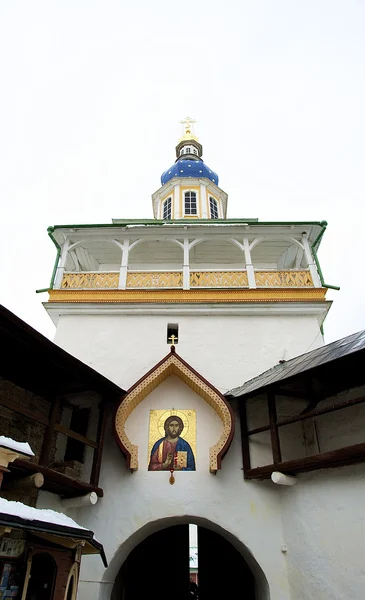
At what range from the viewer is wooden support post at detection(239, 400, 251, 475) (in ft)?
25.5

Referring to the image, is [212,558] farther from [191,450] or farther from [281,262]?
[281,262]

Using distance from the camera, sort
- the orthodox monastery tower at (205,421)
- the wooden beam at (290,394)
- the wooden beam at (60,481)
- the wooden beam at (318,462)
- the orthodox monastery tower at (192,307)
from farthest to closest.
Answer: the orthodox monastery tower at (192,307), the wooden beam at (290,394), the orthodox monastery tower at (205,421), the wooden beam at (318,462), the wooden beam at (60,481)

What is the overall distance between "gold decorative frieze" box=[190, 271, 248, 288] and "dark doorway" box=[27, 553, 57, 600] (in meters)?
6.94

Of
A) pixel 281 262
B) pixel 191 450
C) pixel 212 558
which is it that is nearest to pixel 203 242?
pixel 281 262

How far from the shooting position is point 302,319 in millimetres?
10031

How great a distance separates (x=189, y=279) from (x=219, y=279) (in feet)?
2.56

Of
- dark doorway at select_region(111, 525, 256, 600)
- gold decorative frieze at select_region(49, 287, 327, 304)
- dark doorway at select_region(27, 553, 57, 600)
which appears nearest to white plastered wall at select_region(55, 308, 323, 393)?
gold decorative frieze at select_region(49, 287, 327, 304)

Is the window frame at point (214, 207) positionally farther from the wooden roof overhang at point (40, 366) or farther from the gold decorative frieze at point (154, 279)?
the wooden roof overhang at point (40, 366)

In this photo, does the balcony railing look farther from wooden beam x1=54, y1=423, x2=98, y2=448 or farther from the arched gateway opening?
the arched gateway opening

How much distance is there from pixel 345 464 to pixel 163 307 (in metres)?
5.43

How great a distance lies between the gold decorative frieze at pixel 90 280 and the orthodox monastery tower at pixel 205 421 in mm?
38

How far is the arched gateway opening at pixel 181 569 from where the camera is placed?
10625 millimetres

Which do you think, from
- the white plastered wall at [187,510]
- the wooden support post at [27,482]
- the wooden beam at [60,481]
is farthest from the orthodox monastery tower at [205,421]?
the wooden support post at [27,482]

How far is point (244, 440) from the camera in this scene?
801 centimetres
